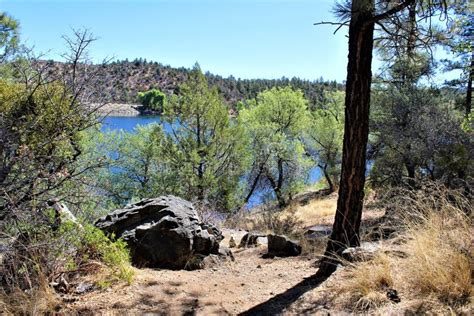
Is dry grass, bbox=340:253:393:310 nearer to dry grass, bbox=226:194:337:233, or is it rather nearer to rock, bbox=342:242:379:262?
rock, bbox=342:242:379:262

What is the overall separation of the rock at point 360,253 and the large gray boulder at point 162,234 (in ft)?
7.48

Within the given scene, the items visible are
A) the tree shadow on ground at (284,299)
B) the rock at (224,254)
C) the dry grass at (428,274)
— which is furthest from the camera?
the rock at (224,254)

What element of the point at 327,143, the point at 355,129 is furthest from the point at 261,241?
the point at 327,143

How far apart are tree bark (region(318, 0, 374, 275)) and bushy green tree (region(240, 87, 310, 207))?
16.1 metres

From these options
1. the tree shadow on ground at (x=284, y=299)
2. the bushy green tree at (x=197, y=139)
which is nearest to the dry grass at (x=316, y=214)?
the bushy green tree at (x=197, y=139)

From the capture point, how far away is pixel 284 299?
13.1 feet

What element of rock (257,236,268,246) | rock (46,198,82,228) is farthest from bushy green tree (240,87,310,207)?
rock (46,198,82,228)

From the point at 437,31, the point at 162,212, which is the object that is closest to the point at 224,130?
the point at 162,212

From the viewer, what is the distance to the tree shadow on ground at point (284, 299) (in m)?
3.79

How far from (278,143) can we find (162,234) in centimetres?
1610

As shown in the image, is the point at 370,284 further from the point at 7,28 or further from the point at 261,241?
the point at 7,28

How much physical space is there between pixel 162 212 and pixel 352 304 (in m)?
3.29

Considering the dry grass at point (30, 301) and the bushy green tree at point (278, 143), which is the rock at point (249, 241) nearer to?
the dry grass at point (30, 301)

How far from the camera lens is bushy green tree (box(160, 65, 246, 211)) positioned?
55.2 feet
